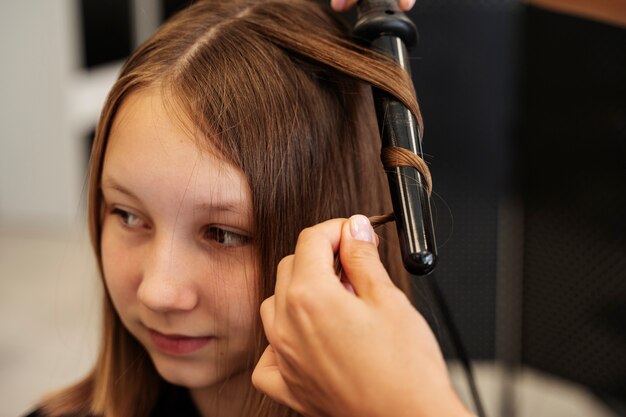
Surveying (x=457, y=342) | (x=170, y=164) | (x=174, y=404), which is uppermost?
(x=170, y=164)

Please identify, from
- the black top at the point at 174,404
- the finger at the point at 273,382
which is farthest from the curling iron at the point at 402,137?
the black top at the point at 174,404

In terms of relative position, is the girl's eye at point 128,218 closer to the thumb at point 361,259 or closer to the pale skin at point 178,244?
the pale skin at point 178,244

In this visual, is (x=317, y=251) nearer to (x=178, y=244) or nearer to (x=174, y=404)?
(x=178, y=244)

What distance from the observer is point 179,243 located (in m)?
0.70

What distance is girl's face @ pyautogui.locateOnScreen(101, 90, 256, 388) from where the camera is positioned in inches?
26.8

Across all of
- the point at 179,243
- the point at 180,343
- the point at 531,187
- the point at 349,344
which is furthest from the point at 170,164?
the point at 531,187

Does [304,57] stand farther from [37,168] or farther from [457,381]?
[37,168]

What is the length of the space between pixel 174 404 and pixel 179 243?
1.12 feet

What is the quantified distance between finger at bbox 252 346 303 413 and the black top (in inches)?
15.9

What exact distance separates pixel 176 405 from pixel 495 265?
2.28 ft

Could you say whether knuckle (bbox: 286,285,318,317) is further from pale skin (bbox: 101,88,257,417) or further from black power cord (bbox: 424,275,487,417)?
black power cord (bbox: 424,275,487,417)

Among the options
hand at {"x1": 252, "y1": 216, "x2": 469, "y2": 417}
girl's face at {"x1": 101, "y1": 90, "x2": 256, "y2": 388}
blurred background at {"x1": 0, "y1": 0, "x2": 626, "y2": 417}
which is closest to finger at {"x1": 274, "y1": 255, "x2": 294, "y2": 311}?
hand at {"x1": 252, "y1": 216, "x2": 469, "y2": 417}

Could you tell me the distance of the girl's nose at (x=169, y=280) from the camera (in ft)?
2.24

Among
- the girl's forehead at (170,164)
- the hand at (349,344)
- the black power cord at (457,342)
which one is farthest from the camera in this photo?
the black power cord at (457,342)
